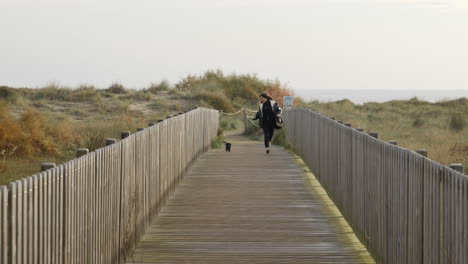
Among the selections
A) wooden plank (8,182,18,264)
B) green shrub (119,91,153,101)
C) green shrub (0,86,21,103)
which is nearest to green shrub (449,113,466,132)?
green shrub (119,91,153,101)

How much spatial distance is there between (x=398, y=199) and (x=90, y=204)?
284 cm

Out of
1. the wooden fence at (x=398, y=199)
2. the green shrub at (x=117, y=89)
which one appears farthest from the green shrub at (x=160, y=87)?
the wooden fence at (x=398, y=199)

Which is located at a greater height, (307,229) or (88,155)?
(88,155)

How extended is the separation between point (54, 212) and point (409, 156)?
3.17m

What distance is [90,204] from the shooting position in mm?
7898

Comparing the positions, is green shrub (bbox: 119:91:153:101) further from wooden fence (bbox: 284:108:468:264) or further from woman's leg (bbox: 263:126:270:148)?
wooden fence (bbox: 284:108:468:264)

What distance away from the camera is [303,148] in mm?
23031

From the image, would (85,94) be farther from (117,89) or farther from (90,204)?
(90,204)

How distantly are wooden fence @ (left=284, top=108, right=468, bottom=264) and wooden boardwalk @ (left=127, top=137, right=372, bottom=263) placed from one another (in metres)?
0.37

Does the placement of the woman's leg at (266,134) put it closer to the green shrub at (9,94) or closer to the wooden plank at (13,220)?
the wooden plank at (13,220)

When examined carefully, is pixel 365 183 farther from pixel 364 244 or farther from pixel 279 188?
pixel 279 188

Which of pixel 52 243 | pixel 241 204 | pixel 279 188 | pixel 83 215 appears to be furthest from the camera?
pixel 279 188

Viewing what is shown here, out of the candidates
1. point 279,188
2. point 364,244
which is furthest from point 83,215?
point 279,188

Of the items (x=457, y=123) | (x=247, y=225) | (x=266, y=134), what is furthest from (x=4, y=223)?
(x=457, y=123)
